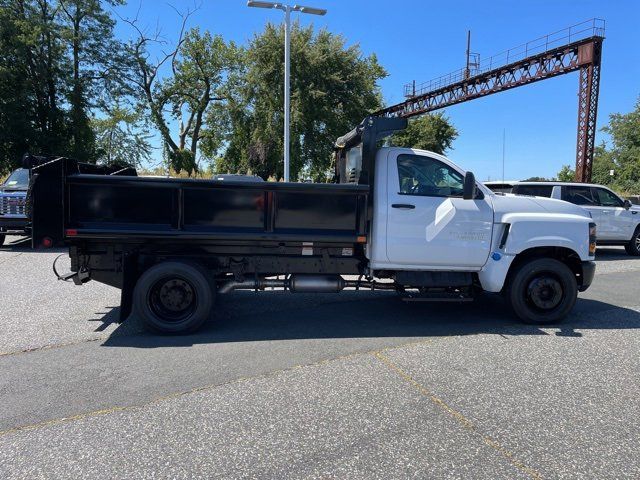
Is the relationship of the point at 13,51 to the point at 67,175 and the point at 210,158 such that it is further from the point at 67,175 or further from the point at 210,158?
the point at 67,175

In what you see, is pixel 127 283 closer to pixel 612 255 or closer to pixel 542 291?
pixel 542 291

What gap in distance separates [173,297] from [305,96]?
24295 mm

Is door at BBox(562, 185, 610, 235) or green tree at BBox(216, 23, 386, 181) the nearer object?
door at BBox(562, 185, 610, 235)

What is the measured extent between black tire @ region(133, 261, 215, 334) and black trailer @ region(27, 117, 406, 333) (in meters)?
0.01

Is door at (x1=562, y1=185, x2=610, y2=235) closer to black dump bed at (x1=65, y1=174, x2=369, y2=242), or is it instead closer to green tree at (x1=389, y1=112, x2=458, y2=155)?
black dump bed at (x1=65, y1=174, x2=369, y2=242)

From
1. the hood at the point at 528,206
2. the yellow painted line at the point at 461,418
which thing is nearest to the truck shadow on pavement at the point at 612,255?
the hood at the point at 528,206

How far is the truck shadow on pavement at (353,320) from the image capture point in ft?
18.8

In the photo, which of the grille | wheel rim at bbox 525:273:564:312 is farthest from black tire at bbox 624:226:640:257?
the grille

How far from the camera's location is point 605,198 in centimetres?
1333

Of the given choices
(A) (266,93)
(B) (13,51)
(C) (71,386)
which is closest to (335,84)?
(A) (266,93)

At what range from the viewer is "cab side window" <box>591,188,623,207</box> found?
43.7 ft

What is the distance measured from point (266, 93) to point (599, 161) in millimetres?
50290

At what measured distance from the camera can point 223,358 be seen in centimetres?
491

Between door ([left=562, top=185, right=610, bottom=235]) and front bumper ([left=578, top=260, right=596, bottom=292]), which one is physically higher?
door ([left=562, top=185, right=610, bottom=235])
